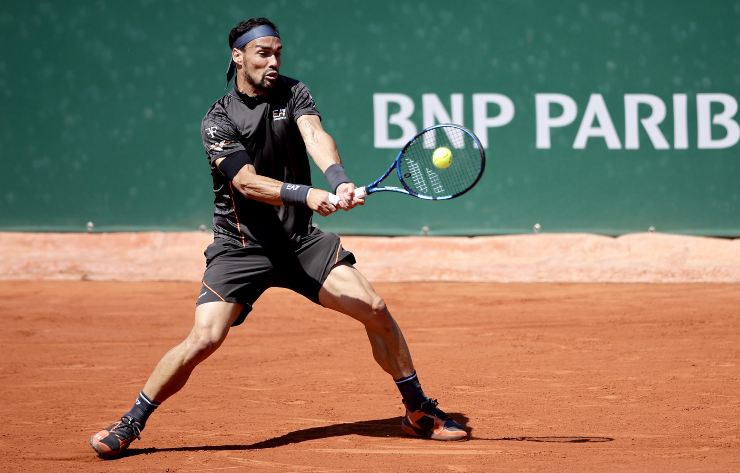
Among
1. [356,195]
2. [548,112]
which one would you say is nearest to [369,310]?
[356,195]

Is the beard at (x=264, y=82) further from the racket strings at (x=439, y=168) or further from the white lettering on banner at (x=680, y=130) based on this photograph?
the white lettering on banner at (x=680, y=130)

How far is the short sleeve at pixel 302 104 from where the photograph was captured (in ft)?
17.4

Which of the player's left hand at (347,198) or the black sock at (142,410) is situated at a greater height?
the player's left hand at (347,198)

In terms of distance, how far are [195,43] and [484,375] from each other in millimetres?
5728

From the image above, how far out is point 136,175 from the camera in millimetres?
11516

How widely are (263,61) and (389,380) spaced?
2243mm

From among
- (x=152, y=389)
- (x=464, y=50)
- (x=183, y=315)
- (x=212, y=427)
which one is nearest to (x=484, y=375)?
(x=212, y=427)

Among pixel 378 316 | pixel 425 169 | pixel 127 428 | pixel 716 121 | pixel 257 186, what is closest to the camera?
pixel 257 186

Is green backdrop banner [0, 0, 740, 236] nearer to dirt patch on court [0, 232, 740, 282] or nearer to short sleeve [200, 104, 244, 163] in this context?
dirt patch on court [0, 232, 740, 282]

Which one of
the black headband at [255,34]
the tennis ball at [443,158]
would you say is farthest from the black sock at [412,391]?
the black headband at [255,34]

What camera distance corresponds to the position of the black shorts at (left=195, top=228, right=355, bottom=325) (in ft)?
17.0

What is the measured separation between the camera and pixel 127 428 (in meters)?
5.08

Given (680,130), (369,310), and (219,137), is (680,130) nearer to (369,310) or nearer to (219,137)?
(369,310)

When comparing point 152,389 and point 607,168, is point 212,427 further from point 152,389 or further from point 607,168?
point 607,168
